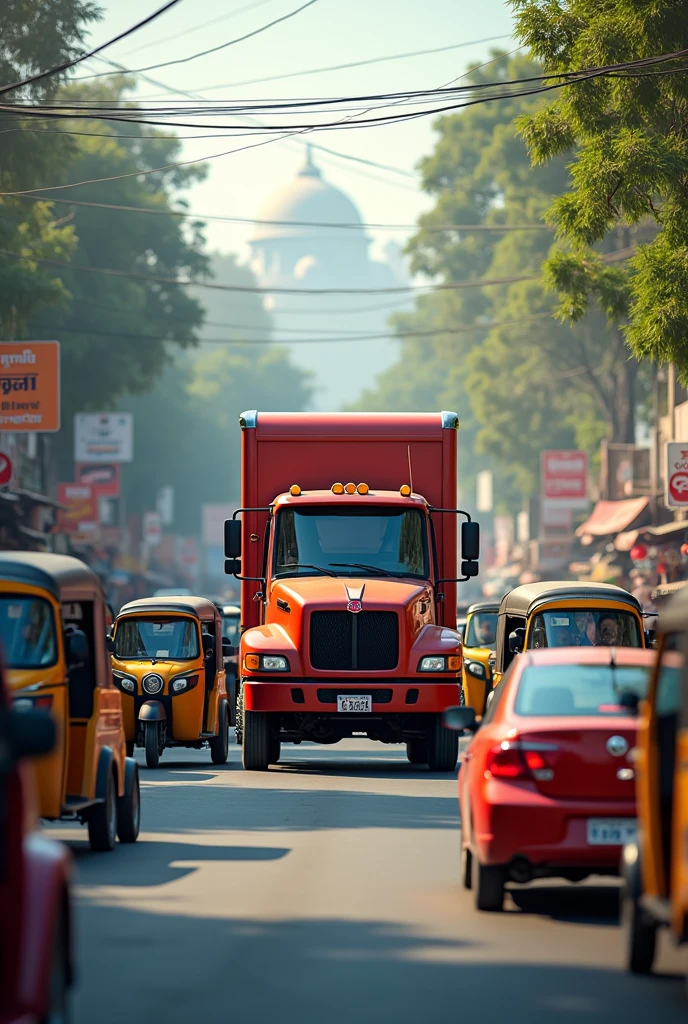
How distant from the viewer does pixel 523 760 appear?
10.6m

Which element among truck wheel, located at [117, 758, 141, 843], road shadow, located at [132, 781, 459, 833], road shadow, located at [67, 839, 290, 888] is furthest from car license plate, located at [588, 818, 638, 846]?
road shadow, located at [132, 781, 459, 833]

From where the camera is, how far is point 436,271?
296ft

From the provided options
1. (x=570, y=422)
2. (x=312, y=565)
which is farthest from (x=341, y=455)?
(x=570, y=422)

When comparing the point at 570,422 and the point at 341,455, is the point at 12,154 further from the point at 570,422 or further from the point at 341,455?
the point at 570,422

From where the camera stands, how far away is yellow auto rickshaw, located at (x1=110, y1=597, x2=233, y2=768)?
24.0 metres

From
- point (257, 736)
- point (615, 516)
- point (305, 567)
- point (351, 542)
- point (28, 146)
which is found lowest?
point (257, 736)

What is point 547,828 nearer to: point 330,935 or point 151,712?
point 330,935

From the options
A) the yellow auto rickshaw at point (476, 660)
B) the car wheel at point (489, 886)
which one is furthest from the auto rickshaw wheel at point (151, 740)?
the car wheel at point (489, 886)

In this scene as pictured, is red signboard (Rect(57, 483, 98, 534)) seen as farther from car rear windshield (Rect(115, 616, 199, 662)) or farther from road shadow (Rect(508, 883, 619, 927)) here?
road shadow (Rect(508, 883, 619, 927))

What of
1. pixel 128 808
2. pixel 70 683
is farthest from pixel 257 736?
pixel 70 683

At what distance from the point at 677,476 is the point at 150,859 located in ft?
67.4

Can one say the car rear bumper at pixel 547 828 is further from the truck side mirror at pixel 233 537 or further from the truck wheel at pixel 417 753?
the truck wheel at pixel 417 753

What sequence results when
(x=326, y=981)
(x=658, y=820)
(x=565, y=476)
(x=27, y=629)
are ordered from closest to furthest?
(x=658, y=820)
(x=326, y=981)
(x=27, y=629)
(x=565, y=476)

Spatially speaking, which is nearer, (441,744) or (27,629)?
(27,629)
